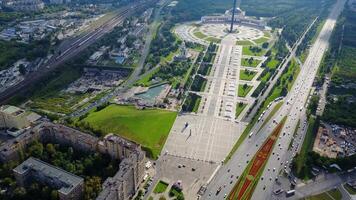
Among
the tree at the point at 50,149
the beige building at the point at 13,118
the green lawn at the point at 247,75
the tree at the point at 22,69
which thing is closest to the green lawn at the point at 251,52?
the green lawn at the point at 247,75

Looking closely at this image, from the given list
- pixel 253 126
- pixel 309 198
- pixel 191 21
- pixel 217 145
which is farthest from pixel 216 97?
pixel 191 21

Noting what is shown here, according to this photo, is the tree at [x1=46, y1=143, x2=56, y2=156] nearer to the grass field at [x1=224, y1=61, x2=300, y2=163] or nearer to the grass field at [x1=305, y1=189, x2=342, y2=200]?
the grass field at [x1=224, y1=61, x2=300, y2=163]

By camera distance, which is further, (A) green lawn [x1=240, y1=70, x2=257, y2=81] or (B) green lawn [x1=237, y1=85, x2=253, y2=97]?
(A) green lawn [x1=240, y1=70, x2=257, y2=81]

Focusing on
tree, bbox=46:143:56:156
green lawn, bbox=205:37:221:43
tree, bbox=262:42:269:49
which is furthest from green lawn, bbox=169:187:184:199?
green lawn, bbox=205:37:221:43

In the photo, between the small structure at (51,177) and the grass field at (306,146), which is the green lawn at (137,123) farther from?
the grass field at (306,146)

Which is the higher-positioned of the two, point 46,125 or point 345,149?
point 46,125

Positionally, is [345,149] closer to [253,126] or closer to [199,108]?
[253,126]
